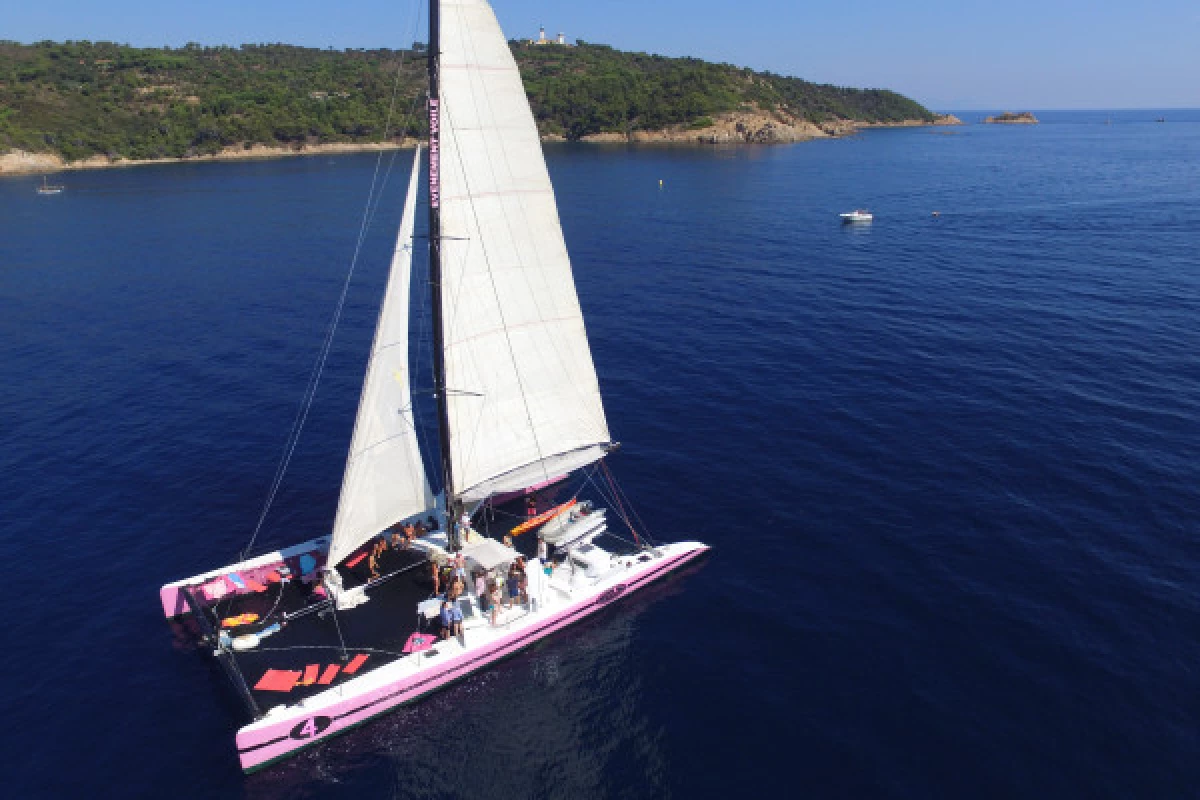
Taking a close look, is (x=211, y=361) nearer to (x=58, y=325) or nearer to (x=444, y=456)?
(x=58, y=325)

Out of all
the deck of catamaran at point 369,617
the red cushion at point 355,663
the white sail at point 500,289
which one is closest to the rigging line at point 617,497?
the deck of catamaran at point 369,617

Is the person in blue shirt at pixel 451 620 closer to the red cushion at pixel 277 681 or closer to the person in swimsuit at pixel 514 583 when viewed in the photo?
the person in swimsuit at pixel 514 583

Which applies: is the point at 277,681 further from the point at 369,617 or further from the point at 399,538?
the point at 399,538

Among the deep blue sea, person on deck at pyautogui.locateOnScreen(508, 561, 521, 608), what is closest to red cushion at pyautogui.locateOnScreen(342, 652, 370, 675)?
the deep blue sea

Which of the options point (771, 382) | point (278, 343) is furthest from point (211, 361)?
point (771, 382)

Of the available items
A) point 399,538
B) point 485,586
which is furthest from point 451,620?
point 399,538
